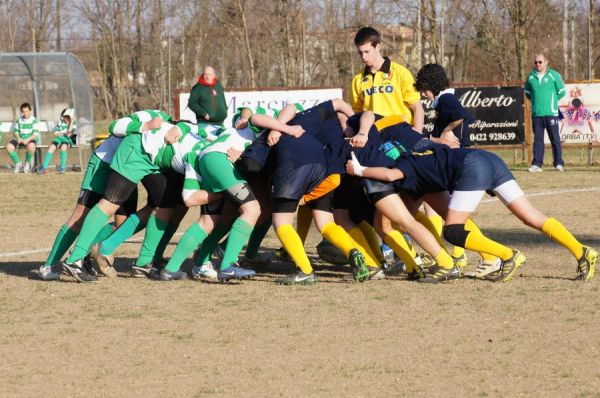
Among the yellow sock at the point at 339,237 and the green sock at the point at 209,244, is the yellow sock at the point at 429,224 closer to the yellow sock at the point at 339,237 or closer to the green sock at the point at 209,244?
the yellow sock at the point at 339,237

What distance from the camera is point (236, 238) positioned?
28.8 feet

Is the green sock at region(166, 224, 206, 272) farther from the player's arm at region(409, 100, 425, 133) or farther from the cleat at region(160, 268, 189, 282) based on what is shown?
the player's arm at region(409, 100, 425, 133)

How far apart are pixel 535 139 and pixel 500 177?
12862mm

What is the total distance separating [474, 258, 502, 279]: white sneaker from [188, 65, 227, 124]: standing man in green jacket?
14.4 feet

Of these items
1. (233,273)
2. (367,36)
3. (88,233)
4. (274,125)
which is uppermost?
(367,36)

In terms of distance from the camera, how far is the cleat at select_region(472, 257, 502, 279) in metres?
8.89

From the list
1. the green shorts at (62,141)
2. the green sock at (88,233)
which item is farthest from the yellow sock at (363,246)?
the green shorts at (62,141)

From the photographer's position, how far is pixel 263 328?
7117mm

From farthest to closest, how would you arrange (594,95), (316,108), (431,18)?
1. (431,18)
2. (594,95)
3. (316,108)

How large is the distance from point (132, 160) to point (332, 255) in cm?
194

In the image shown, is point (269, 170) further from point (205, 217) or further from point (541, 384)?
point (541, 384)

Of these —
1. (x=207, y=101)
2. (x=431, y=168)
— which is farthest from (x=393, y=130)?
(x=207, y=101)

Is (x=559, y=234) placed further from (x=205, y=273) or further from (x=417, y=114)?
(x=205, y=273)

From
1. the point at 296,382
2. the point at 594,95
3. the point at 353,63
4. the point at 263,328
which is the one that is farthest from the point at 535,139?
the point at 353,63
